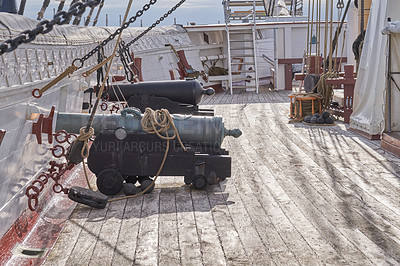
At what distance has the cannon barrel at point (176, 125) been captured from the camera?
5031mm

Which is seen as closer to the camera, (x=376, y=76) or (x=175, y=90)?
(x=175, y=90)

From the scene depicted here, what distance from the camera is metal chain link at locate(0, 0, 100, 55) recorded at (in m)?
2.07

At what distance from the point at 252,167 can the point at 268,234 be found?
225 centimetres

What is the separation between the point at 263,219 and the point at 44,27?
95.9 inches

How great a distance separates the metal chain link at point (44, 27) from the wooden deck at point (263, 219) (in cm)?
161

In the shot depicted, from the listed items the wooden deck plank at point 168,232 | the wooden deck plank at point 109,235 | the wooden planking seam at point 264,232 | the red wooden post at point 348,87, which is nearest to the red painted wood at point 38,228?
the wooden deck plank at point 109,235

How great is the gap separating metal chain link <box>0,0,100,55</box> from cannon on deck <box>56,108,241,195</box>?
2447mm

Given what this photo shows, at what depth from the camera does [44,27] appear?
7.11ft

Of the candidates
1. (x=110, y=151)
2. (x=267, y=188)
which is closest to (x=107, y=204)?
(x=110, y=151)

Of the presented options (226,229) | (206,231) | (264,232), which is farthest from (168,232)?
(264,232)

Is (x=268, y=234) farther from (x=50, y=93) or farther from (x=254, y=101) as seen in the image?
(x=254, y=101)

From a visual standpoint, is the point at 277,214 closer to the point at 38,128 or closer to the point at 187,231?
the point at 187,231

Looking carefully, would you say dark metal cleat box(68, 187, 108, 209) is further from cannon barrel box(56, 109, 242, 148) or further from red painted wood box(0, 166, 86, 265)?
cannon barrel box(56, 109, 242, 148)

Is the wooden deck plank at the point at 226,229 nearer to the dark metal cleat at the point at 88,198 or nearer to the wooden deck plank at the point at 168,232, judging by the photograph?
the wooden deck plank at the point at 168,232
